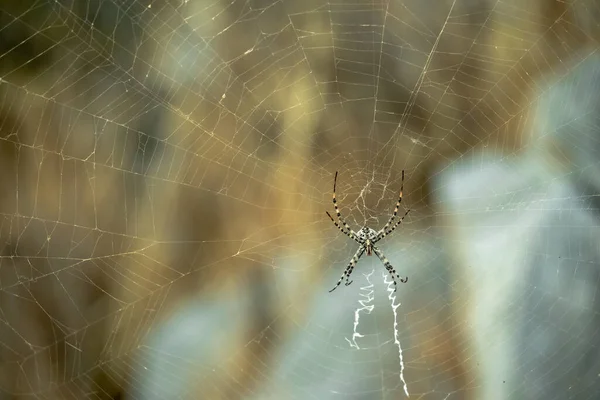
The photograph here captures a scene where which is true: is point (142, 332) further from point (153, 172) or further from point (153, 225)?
point (153, 172)

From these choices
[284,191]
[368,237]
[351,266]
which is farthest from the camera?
[368,237]

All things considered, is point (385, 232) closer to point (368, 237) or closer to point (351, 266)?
point (368, 237)

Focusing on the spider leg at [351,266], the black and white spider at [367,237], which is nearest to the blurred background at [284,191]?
the spider leg at [351,266]

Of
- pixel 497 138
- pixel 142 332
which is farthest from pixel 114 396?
pixel 497 138

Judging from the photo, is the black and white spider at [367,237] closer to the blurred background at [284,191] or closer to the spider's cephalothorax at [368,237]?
the spider's cephalothorax at [368,237]

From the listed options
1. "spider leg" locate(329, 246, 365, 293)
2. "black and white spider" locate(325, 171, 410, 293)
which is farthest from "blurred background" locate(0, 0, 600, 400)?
"black and white spider" locate(325, 171, 410, 293)

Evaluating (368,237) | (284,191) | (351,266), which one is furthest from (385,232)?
(284,191)
